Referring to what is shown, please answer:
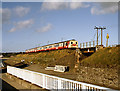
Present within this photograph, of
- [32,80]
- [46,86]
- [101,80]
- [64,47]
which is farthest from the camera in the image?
[64,47]

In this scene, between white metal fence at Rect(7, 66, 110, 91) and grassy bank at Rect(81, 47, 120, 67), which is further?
grassy bank at Rect(81, 47, 120, 67)

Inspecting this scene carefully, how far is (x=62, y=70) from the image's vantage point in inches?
942

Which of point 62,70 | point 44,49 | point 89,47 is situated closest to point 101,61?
point 89,47

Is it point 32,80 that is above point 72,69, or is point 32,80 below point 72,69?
above

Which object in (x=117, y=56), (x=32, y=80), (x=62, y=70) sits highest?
(x=117, y=56)

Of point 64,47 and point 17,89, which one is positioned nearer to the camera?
point 17,89

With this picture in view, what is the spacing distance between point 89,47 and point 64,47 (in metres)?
17.0

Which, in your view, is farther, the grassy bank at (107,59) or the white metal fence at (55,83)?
the grassy bank at (107,59)

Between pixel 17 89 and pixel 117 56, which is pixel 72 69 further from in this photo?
pixel 17 89

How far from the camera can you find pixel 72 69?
24031 millimetres

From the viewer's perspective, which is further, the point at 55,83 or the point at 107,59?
the point at 107,59

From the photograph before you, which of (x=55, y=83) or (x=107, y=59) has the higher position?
(x=107, y=59)

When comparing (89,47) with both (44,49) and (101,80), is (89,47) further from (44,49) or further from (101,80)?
(44,49)

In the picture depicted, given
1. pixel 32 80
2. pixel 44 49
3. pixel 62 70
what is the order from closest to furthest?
1. pixel 32 80
2. pixel 62 70
3. pixel 44 49
